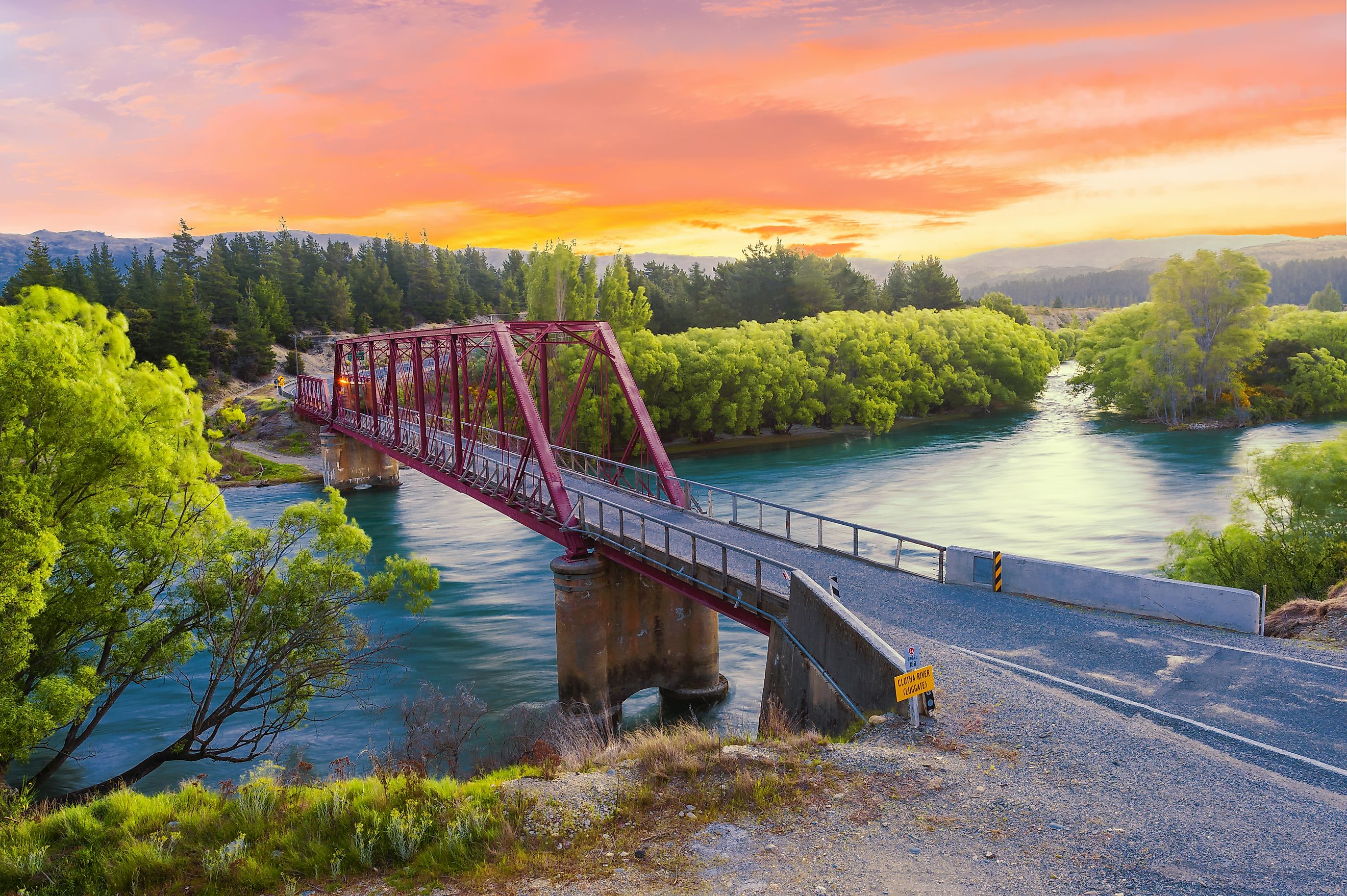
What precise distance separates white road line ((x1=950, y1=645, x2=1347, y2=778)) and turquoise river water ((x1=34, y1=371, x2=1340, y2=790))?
29.2 feet

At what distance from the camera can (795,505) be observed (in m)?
41.4

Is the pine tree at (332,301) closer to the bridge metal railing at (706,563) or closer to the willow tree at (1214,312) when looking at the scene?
the willow tree at (1214,312)

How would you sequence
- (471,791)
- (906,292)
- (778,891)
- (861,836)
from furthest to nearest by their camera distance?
1. (906,292)
2. (471,791)
3. (861,836)
4. (778,891)

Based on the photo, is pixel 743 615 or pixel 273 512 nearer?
pixel 743 615

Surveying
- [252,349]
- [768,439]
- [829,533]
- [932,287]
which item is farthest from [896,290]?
[829,533]

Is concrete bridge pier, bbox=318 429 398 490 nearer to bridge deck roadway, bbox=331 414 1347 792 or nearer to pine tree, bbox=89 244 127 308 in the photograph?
bridge deck roadway, bbox=331 414 1347 792

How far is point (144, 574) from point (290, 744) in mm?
6703

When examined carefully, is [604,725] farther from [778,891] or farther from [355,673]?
[778,891]

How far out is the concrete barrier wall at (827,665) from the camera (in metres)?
11.3

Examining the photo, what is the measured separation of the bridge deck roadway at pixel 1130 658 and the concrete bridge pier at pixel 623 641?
10.9 feet

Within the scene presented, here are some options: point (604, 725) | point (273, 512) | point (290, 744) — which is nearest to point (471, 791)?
point (604, 725)

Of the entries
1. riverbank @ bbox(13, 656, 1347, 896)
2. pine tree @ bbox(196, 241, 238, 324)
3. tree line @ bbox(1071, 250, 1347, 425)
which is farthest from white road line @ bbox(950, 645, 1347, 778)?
pine tree @ bbox(196, 241, 238, 324)

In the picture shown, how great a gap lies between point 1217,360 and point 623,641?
62.4 meters

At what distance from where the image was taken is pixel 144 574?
14781mm
